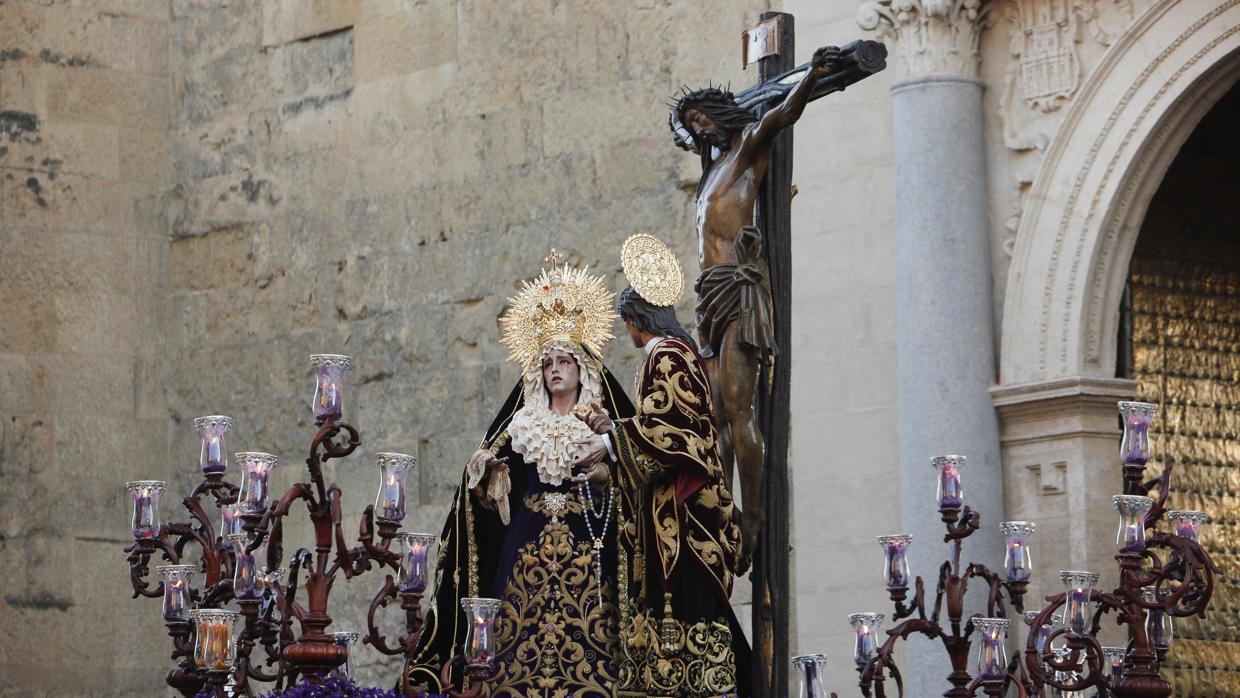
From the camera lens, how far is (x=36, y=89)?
13.1 m

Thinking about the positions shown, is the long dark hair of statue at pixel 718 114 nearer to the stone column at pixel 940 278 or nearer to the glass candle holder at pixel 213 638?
the glass candle holder at pixel 213 638

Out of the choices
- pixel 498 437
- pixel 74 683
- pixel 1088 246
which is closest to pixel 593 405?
pixel 498 437

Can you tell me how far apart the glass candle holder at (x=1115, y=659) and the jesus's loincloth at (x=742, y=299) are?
1510 millimetres

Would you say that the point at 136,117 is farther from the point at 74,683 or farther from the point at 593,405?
the point at 593,405

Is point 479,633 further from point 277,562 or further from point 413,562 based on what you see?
point 277,562

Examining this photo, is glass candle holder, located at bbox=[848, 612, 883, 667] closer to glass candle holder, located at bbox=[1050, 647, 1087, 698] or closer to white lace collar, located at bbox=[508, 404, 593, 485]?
glass candle holder, located at bbox=[1050, 647, 1087, 698]

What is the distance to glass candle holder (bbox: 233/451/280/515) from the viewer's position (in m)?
6.83

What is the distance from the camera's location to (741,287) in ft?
24.2

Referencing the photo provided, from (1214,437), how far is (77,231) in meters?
6.57

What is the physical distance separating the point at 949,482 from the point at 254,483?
2230mm

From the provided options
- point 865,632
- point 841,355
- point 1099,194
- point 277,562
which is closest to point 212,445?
point 277,562

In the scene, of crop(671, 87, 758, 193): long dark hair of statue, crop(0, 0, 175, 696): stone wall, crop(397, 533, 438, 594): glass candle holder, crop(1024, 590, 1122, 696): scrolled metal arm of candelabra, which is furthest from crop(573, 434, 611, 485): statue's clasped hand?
crop(0, 0, 175, 696): stone wall

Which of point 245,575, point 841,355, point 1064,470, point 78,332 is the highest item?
point 78,332

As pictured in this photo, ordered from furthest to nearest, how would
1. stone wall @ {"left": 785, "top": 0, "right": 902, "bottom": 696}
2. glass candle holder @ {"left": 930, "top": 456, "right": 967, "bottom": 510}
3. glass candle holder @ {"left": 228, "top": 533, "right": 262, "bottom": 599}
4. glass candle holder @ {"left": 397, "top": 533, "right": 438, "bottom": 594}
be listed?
stone wall @ {"left": 785, "top": 0, "right": 902, "bottom": 696}, glass candle holder @ {"left": 930, "top": 456, "right": 967, "bottom": 510}, glass candle holder @ {"left": 228, "top": 533, "right": 262, "bottom": 599}, glass candle holder @ {"left": 397, "top": 533, "right": 438, "bottom": 594}
